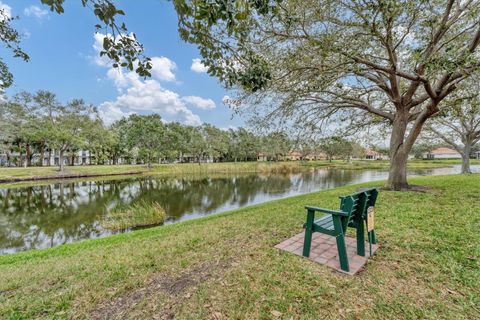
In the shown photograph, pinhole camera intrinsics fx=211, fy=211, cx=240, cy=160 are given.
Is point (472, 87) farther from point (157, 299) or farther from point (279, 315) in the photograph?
point (157, 299)

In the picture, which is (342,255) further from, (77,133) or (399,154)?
(77,133)

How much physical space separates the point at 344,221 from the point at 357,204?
38 cm

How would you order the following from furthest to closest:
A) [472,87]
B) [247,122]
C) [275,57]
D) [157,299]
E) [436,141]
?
[436,141]
[247,122]
[472,87]
[275,57]
[157,299]

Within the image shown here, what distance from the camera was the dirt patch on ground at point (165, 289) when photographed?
2070 millimetres

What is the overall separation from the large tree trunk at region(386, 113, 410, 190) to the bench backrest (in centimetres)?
646

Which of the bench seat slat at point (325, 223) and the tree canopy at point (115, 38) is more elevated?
the tree canopy at point (115, 38)

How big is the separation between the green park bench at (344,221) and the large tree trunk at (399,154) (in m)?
6.45

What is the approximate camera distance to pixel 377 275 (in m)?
2.53

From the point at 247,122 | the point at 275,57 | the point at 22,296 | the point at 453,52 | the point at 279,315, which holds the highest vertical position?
the point at 275,57

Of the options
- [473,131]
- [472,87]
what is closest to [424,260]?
[472,87]

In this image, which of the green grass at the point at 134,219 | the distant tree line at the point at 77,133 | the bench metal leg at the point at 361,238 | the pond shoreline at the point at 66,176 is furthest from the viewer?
the distant tree line at the point at 77,133

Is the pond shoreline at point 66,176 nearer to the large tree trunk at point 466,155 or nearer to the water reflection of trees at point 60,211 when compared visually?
the water reflection of trees at point 60,211

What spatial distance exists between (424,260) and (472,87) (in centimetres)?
750

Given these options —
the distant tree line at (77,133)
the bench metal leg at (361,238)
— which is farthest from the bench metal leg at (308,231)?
the distant tree line at (77,133)
